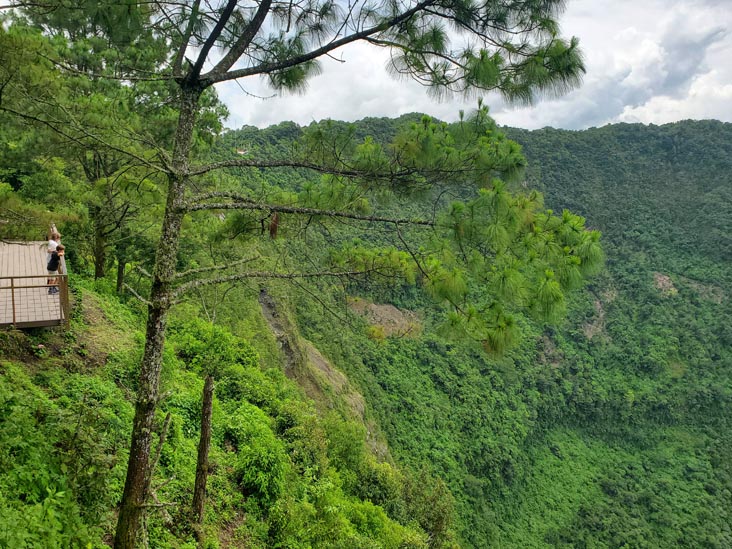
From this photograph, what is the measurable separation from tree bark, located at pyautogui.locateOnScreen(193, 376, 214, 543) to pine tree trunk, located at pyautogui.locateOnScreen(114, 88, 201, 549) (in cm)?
173

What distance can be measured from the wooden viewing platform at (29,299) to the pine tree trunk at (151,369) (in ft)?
11.5

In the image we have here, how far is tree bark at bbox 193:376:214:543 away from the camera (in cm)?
479

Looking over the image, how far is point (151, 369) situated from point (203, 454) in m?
2.38

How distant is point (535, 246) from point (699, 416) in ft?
176

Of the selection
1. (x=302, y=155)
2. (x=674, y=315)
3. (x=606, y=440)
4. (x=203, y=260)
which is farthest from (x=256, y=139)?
(x=674, y=315)

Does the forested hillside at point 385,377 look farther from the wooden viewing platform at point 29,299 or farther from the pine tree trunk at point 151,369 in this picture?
the wooden viewing platform at point 29,299

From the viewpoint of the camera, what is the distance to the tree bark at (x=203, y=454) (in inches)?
189

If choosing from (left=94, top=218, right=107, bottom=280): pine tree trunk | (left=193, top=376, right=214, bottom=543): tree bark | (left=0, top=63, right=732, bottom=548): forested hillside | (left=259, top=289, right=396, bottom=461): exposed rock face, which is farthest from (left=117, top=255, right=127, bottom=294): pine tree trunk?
(left=259, top=289, right=396, bottom=461): exposed rock face

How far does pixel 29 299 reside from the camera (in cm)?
655

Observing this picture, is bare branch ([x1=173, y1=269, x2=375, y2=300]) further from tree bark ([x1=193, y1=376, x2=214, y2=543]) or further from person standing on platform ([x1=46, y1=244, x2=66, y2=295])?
person standing on platform ([x1=46, y1=244, x2=66, y2=295])

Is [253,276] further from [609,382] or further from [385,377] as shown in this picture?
[609,382]

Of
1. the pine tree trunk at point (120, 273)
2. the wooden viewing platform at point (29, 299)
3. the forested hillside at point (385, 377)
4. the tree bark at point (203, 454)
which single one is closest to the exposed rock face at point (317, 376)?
the forested hillside at point (385, 377)

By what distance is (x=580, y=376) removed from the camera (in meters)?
45.7

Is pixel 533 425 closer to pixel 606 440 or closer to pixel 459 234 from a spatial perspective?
pixel 606 440
